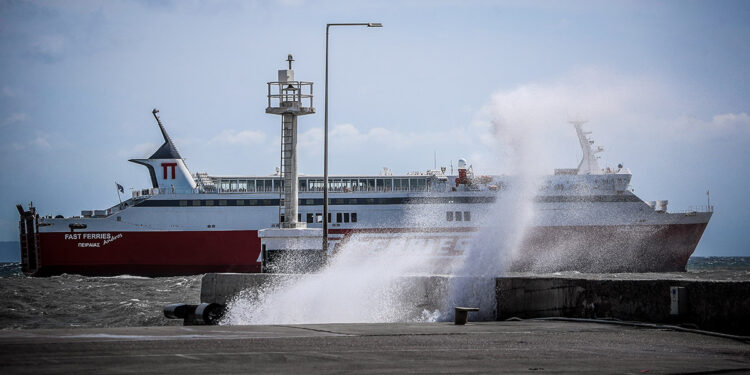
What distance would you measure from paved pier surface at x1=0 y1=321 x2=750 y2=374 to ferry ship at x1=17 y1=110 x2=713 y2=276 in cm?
4797

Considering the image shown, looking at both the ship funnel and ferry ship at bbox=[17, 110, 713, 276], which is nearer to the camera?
ferry ship at bbox=[17, 110, 713, 276]

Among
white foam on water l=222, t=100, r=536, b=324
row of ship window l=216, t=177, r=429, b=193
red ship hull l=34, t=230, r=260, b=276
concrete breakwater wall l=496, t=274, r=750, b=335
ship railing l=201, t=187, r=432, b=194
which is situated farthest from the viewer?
row of ship window l=216, t=177, r=429, b=193

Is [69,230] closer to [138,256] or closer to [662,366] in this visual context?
[138,256]

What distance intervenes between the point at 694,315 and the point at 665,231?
173ft

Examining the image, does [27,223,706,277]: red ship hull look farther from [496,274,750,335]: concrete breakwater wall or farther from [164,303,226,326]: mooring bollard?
[496,274,750,335]: concrete breakwater wall

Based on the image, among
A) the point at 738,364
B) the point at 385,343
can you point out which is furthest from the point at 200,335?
the point at 738,364

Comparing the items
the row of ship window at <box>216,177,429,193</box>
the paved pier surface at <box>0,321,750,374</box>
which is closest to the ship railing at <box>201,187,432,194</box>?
the row of ship window at <box>216,177,429,193</box>

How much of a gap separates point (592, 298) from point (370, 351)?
525 centimetres

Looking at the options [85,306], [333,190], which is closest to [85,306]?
[85,306]

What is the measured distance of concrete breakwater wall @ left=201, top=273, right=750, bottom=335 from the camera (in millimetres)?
9859

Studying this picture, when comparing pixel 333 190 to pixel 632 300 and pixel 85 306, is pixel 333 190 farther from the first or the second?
pixel 632 300

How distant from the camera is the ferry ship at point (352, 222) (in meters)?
57.6

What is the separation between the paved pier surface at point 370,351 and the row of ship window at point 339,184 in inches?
1949

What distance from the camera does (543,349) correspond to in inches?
319
